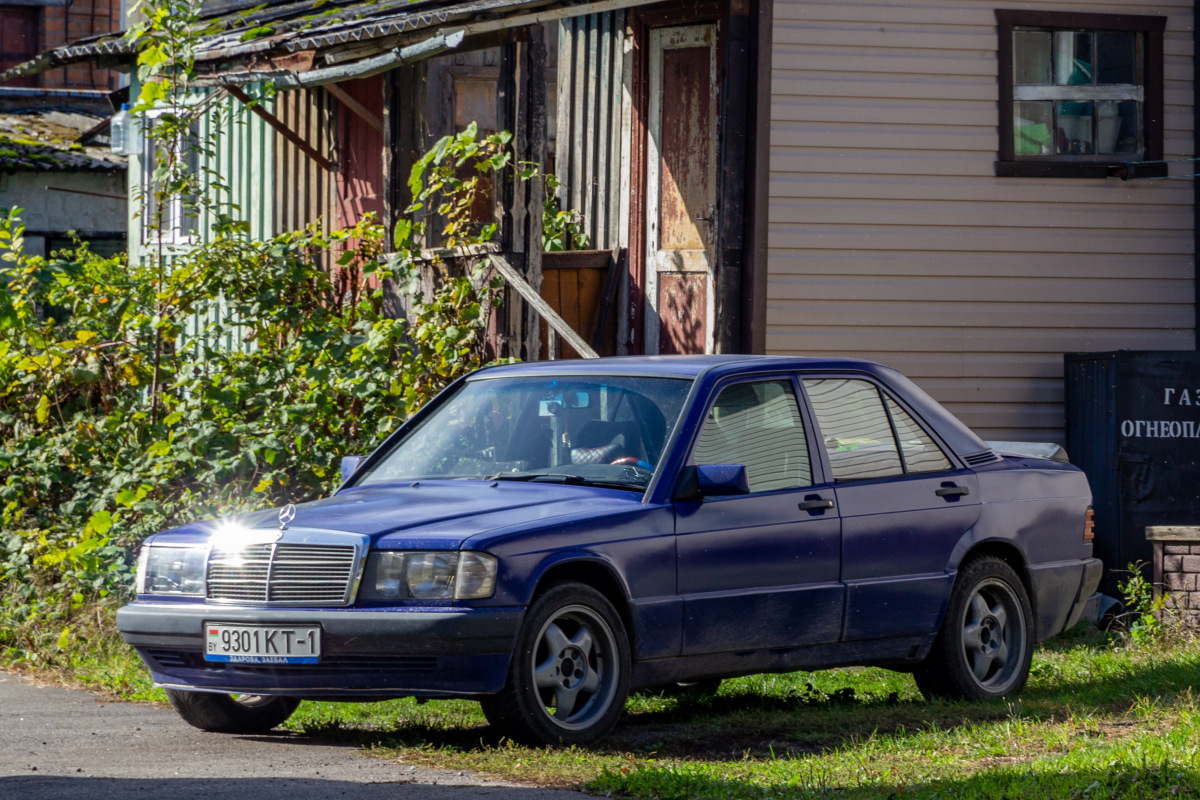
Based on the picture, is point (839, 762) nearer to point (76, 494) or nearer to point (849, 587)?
point (849, 587)

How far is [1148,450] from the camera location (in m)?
11.7

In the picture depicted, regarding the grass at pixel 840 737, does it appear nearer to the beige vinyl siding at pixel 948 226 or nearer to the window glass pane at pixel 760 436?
the window glass pane at pixel 760 436

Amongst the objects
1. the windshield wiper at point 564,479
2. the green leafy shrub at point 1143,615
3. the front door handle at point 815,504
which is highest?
the windshield wiper at point 564,479

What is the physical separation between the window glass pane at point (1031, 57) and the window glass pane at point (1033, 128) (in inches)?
7.1

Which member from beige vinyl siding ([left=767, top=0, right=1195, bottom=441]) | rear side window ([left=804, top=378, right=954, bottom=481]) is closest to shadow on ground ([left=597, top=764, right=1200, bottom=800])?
rear side window ([left=804, top=378, right=954, bottom=481])

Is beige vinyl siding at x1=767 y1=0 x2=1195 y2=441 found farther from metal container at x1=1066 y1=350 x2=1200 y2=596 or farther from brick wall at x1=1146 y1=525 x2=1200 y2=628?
brick wall at x1=1146 y1=525 x2=1200 y2=628

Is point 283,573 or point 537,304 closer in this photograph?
point 283,573

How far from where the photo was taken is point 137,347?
10719mm

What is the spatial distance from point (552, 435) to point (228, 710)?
67.7 inches

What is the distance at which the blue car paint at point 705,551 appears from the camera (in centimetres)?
588

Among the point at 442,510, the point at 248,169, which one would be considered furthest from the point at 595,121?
the point at 442,510

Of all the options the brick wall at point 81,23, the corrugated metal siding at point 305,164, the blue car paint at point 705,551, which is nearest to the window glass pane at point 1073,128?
the blue car paint at point 705,551

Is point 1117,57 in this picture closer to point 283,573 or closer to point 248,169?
point 248,169

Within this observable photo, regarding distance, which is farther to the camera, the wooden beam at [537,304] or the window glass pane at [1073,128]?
the window glass pane at [1073,128]
